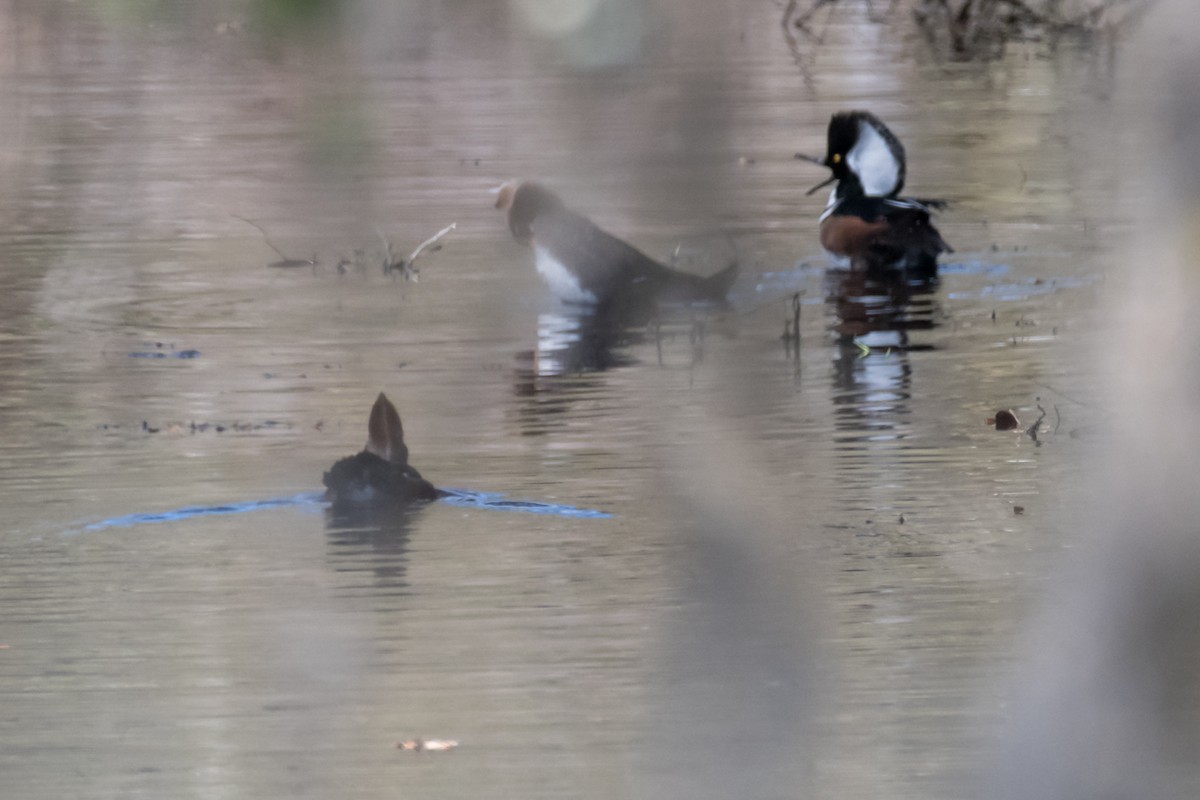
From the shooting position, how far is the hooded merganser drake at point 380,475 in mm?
7344

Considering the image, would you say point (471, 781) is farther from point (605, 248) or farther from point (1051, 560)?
point (605, 248)

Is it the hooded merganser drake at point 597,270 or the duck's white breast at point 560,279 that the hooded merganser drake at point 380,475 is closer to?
the hooded merganser drake at point 597,270

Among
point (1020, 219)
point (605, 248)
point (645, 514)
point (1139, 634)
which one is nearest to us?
point (1139, 634)

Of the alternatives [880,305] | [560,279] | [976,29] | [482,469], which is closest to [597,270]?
[560,279]

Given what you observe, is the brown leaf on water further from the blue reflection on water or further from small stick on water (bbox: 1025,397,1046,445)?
the blue reflection on water

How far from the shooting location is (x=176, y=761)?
5.06 m

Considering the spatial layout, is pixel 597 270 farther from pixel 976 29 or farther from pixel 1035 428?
pixel 976 29

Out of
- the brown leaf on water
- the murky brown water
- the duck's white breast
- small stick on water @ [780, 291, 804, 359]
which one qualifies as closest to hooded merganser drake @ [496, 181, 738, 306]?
the duck's white breast

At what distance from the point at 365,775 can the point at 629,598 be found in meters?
1.47

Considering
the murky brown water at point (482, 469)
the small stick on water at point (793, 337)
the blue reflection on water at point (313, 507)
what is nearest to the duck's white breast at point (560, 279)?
the murky brown water at point (482, 469)

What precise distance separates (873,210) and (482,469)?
5.60m

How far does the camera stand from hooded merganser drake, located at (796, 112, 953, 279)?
12.7 meters

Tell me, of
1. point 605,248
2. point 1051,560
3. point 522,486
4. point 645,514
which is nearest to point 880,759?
point 1051,560

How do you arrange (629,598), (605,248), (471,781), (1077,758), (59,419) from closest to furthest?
(1077,758) → (471,781) → (629,598) → (59,419) → (605,248)
